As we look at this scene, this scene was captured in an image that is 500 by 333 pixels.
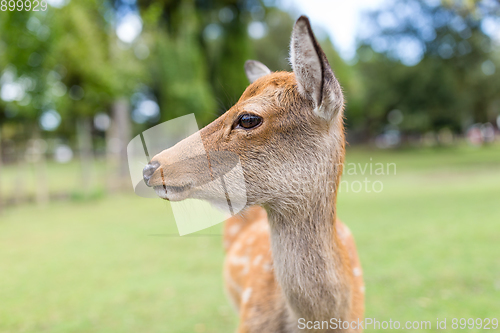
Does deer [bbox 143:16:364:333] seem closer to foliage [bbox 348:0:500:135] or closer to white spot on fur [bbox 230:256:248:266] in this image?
white spot on fur [bbox 230:256:248:266]

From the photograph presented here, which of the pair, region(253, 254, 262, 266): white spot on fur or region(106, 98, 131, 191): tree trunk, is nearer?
region(253, 254, 262, 266): white spot on fur

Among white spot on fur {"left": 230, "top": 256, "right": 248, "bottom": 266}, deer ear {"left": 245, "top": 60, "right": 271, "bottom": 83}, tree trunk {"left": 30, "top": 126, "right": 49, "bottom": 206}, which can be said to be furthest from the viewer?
tree trunk {"left": 30, "top": 126, "right": 49, "bottom": 206}

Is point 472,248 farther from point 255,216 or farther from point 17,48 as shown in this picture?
point 17,48

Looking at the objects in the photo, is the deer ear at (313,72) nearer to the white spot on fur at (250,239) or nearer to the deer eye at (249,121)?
the deer eye at (249,121)

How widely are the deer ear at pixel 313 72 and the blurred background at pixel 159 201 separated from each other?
41cm

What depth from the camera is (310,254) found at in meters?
1.75

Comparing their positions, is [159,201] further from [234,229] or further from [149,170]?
[234,229]

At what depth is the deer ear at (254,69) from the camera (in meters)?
2.19

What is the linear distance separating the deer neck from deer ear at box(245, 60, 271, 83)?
0.77 meters

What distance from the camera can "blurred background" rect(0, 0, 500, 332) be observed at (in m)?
4.09

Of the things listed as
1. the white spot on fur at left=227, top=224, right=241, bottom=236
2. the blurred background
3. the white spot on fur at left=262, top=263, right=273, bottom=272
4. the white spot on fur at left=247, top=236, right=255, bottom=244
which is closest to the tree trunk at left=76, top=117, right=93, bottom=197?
the blurred background

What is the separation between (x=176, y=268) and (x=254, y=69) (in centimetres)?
397

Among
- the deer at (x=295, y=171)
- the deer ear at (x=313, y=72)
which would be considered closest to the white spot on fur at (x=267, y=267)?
the deer at (x=295, y=171)

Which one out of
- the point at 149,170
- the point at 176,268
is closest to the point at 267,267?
the point at 149,170
